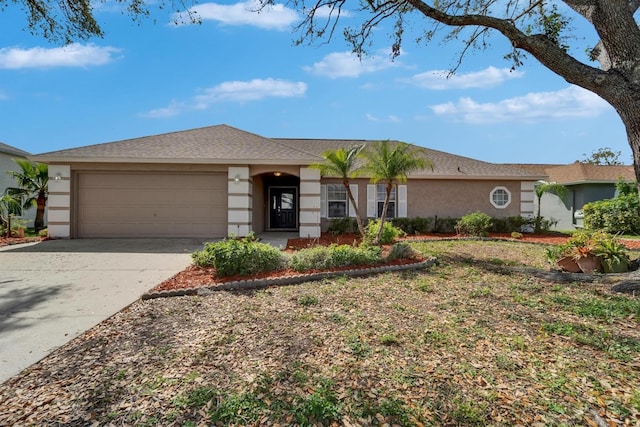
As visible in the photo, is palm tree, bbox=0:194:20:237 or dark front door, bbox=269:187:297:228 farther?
dark front door, bbox=269:187:297:228

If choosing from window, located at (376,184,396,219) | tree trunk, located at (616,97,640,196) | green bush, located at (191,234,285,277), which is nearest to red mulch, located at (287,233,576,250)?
window, located at (376,184,396,219)

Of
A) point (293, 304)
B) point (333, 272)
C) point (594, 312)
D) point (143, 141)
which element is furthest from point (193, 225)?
point (594, 312)

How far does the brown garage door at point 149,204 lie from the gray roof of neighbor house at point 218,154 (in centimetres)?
82

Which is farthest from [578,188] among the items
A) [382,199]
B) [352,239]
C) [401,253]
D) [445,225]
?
[401,253]

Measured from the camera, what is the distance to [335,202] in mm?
14727

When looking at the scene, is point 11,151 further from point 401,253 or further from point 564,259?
point 564,259

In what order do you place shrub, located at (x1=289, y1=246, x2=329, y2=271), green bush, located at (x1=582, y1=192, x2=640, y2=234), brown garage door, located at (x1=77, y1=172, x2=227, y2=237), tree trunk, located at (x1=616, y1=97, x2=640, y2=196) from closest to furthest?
1. tree trunk, located at (x1=616, y1=97, x2=640, y2=196)
2. shrub, located at (x1=289, y1=246, x2=329, y2=271)
3. brown garage door, located at (x1=77, y1=172, x2=227, y2=237)
4. green bush, located at (x1=582, y1=192, x2=640, y2=234)

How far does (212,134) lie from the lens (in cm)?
1492

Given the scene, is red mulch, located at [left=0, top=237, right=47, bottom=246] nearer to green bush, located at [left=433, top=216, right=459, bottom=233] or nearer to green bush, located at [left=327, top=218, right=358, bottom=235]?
green bush, located at [left=327, top=218, right=358, bottom=235]

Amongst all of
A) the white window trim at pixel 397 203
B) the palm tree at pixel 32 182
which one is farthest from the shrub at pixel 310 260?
the palm tree at pixel 32 182

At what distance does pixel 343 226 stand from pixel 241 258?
7.77 meters

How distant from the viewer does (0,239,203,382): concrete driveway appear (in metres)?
3.97

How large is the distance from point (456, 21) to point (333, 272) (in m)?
5.65

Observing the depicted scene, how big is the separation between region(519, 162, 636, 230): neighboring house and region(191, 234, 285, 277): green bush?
17.6 metres
